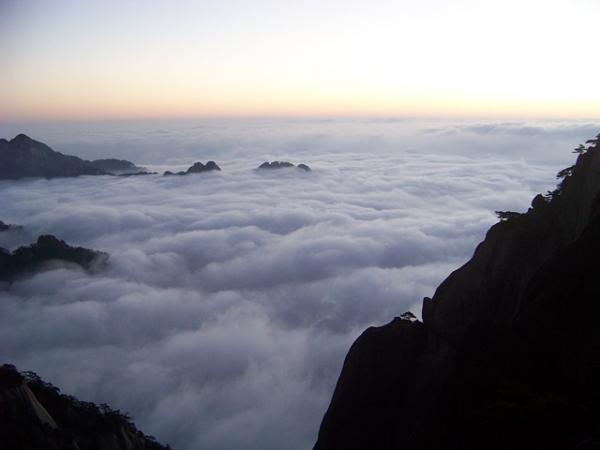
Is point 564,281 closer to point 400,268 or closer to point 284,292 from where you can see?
point 284,292

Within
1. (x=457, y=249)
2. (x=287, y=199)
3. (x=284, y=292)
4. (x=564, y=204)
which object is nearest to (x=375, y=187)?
(x=287, y=199)

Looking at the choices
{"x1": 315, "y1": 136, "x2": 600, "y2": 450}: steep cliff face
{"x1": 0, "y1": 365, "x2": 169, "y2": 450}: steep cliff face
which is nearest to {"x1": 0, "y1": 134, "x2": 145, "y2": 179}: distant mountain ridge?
{"x1": 0, "y1": 365, "x2": 169, "y2": 450}: steep cliff face

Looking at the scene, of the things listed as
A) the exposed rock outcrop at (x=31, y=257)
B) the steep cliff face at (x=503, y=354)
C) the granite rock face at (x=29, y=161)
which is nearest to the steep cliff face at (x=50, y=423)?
the steep cliff face at (x=503, y=354)

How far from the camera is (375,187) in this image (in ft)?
602

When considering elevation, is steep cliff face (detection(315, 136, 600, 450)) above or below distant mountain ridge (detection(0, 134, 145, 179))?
below

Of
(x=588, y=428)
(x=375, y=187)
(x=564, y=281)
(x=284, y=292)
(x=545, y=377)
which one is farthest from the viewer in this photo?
(x=375, y=187)

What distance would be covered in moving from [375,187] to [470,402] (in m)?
174

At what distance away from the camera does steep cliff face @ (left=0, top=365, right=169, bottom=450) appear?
17.3 meters

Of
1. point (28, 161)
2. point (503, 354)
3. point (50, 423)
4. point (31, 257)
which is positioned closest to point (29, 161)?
point (28, 161)

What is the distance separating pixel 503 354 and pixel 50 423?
750 inches

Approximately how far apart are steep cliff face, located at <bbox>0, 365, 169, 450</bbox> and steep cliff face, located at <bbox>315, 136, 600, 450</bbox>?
11.0 meters

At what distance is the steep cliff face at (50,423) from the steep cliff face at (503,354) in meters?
11.0

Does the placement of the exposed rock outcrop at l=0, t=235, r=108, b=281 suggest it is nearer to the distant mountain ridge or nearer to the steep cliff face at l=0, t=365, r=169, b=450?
the steep cliff face at l=0, t=365, r=169, b=450

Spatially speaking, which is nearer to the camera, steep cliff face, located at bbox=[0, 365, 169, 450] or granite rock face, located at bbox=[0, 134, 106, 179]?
steep cliff face, located at bbox=[0, 365, 169, 450]
